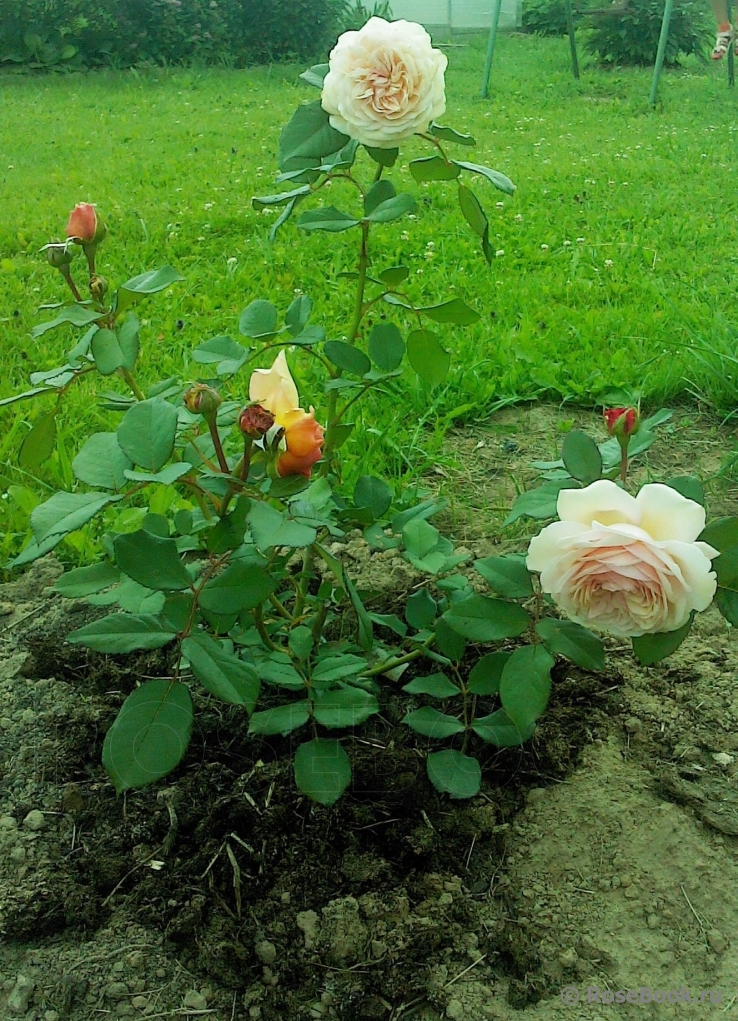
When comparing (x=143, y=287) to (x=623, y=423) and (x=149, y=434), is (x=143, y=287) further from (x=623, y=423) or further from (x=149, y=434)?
(x=623, y=423)

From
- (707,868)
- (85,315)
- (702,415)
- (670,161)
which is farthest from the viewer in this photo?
(670,161)

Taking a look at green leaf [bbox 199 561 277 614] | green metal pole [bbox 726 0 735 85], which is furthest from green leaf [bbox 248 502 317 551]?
green metal pole [bbox 726 0 735 85]

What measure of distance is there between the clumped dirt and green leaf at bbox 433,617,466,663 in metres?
0.16

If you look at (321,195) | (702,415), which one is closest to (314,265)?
(321,195)

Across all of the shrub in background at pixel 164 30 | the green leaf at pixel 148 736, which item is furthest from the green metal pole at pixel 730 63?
the green leaf at pixel 148 736

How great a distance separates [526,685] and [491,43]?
438 cm

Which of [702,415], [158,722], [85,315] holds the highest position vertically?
[85,315]

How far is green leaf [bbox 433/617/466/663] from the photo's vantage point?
106cm

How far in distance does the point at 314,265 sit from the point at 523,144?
1.57 m

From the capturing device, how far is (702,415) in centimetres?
205

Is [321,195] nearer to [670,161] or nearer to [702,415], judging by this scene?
[670,161]

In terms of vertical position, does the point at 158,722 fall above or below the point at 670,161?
above

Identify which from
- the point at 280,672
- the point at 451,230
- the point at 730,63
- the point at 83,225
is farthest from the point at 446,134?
the point at 730,63

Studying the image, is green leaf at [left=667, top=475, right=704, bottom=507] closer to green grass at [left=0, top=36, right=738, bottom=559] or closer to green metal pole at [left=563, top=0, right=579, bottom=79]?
green grass at [left=0, top=36, right=738, bottom=559]
